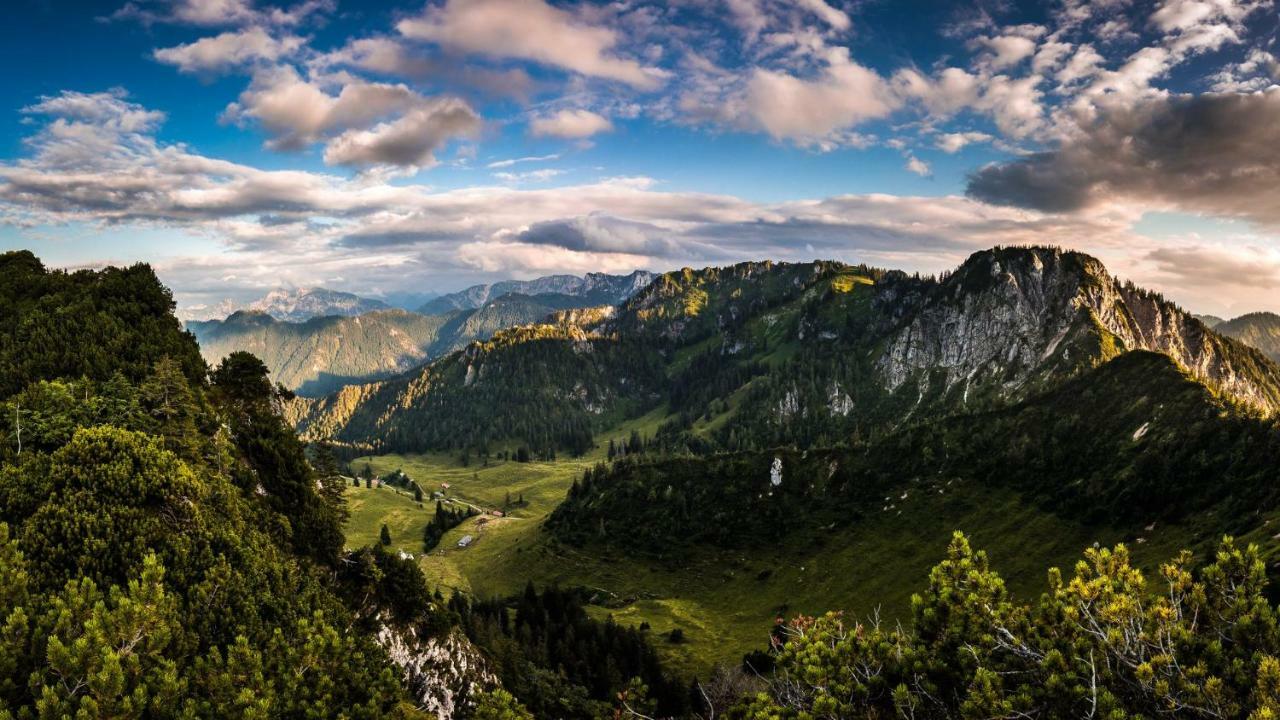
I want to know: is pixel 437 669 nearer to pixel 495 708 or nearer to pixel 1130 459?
pixel 495 708

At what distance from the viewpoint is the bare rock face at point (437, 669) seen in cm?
5566

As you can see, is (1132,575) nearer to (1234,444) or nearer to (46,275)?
(46,275)

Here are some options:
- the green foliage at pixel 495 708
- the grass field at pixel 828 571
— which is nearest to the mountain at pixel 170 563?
the green foliage at pixel 495 708

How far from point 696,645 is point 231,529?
122 m

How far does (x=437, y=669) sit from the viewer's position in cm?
6066

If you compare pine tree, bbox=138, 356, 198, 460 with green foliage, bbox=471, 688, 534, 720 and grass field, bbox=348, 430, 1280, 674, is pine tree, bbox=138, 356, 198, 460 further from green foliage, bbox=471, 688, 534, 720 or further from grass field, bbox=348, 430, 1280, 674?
grass field, bbox=348, 430, 1280, 674

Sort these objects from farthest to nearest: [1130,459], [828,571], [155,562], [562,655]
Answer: [828,571] < [1130,459] < [562,655] < [155,562]

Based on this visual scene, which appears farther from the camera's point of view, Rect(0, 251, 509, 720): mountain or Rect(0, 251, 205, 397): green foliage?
Rect(0, 251, 205, 397): green foliage

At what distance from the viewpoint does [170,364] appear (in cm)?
5319

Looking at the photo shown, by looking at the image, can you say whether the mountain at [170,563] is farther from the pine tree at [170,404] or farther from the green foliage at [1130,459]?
the green foliage at [1130,459]

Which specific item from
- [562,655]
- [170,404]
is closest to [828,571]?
[562,655]

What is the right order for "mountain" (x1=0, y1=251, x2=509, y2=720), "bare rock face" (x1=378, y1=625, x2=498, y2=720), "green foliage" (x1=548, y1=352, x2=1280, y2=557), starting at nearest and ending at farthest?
"mountain" (x1=0, y1=251, x2=509, y2=720) < "bare rock face" (x1=378, y1=625, x2=498, y2=720) < "green foliage" (x1=548, y1=352, x2=1280, y2=557)

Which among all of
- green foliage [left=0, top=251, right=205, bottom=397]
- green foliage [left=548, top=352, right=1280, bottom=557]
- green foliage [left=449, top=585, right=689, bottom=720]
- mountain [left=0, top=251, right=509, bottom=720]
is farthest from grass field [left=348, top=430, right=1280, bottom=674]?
green foliage [left=0, top=251, right=205, bottom=397]

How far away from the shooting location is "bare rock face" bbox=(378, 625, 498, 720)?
55656mm
